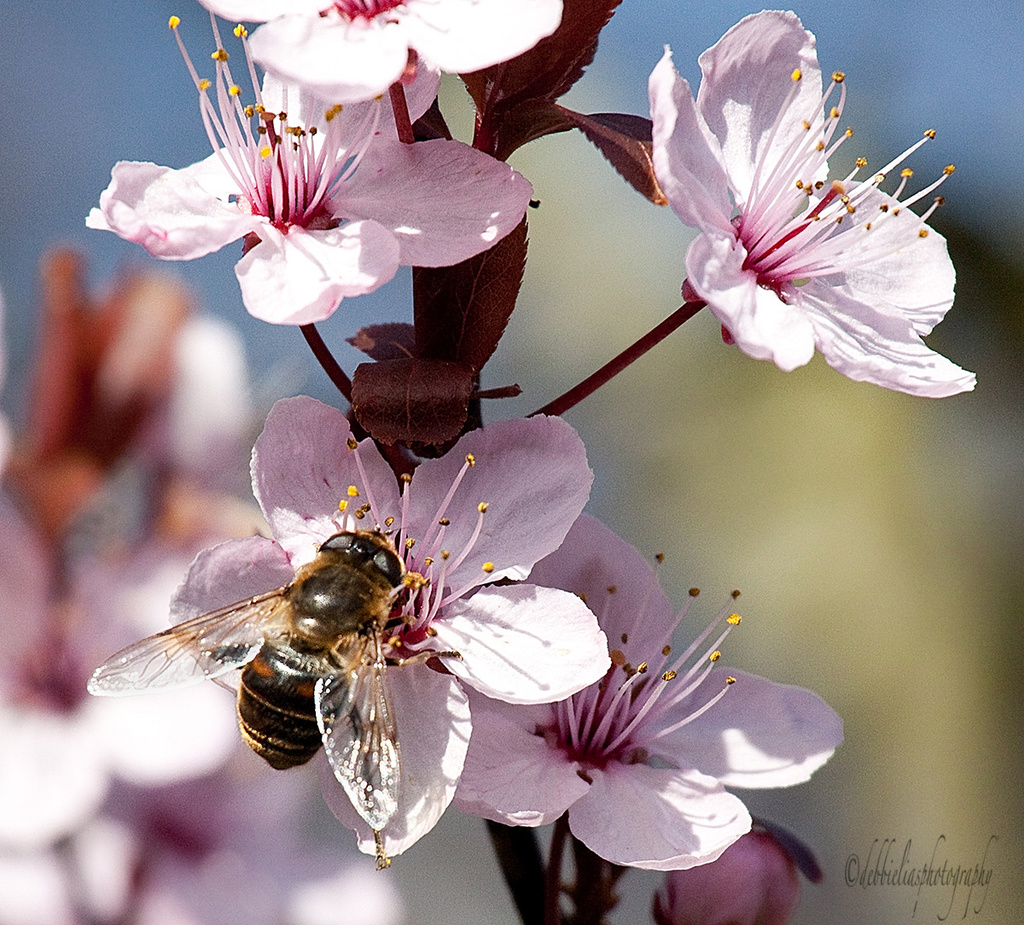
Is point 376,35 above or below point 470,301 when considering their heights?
above

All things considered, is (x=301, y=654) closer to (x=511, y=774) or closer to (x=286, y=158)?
(x=511, y=774)

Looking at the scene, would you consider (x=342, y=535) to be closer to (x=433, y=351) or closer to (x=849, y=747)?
(x=433, y=351)

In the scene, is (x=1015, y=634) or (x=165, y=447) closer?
(x=165, y=447)

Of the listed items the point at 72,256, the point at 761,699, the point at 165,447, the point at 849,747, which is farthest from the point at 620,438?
the point at 761,699

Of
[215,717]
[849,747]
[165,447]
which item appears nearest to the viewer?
[215,717]

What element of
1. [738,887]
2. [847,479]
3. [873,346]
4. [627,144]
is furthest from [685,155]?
[847,479]

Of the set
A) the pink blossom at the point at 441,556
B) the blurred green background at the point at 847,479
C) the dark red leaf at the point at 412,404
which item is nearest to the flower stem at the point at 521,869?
the pink blossom at the point at 441,556
